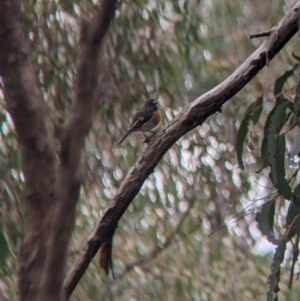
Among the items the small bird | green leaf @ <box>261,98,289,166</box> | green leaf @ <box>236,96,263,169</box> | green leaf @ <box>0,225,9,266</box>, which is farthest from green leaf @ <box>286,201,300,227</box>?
the small bird

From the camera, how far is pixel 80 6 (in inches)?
131

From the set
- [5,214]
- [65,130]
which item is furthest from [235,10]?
[65,130]

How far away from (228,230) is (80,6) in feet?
4.58

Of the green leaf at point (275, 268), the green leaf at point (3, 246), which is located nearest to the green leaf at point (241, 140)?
the green leaf at point (275, 268)

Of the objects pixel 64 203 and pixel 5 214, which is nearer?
pixel 64 203

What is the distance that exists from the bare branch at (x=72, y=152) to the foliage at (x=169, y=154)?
0.78 meters

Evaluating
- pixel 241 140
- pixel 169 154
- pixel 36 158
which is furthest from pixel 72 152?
pixel 169 154

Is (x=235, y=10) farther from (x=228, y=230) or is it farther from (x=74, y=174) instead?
(x=74, y=174)

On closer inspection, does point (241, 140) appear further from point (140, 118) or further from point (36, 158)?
point (140, 118)

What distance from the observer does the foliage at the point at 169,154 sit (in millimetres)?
3270

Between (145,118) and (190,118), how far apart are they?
4.37ft

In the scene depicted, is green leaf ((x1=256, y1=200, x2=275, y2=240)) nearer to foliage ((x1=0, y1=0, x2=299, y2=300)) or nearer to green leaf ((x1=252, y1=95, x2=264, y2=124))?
green leaf ((x1=252, y1=95, x2=264, y2=124))

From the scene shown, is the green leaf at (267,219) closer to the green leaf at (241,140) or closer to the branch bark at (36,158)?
the green leaf at (241,140)

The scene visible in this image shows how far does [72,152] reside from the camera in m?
2.15
